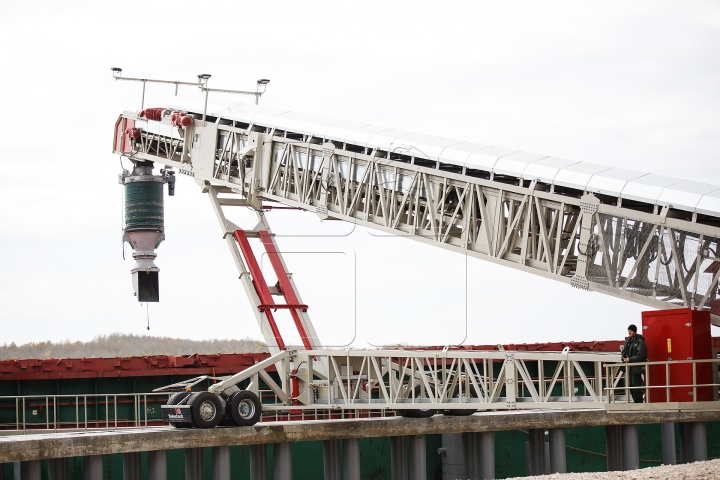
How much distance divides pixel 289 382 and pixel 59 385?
9347 millimetres

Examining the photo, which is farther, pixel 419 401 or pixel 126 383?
pixel 126 383

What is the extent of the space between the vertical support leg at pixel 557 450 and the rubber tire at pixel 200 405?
9.14m

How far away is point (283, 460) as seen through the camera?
2388 cm

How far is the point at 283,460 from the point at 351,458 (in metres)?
→ 1.88

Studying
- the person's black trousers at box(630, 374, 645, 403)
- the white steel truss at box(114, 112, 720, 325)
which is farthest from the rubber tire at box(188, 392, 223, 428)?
the person's black trousers at box(630, 374, 645, 403)

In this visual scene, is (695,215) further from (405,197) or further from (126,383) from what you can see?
(126,383)

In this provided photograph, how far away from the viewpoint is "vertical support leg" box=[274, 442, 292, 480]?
23.8 m

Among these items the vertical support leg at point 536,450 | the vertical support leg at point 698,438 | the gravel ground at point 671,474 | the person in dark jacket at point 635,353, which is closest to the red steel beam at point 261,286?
the vertical support leg at point 536,450

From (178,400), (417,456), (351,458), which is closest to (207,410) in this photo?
(178,400)

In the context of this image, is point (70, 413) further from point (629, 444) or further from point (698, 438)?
point (698, 438)

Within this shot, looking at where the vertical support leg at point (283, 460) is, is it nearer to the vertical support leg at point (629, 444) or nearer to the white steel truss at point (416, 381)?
the white steel truss at point (416, 381)

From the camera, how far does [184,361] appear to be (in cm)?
3262

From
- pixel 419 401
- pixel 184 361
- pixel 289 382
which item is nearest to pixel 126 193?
pixel 184 361

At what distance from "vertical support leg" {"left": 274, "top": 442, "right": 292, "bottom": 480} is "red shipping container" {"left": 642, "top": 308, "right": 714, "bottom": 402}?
28.8 ft
